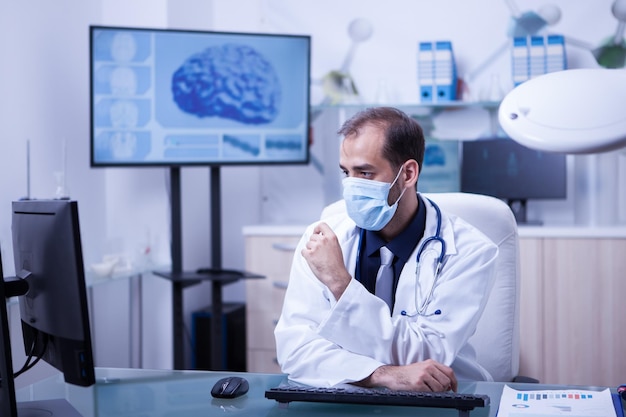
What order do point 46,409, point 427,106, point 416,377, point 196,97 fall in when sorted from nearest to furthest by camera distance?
1. point 46,409
2. point 416,377
3. point 196,97
4. point 427,106

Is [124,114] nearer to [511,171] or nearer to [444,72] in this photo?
[444,72]

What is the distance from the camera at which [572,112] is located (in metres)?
1.11

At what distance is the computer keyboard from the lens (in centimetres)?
130

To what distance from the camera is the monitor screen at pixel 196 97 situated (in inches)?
121

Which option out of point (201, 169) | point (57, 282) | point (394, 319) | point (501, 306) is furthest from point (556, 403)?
point (201, 169)

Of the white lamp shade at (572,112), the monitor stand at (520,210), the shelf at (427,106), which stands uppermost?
the shelf at (427,106)

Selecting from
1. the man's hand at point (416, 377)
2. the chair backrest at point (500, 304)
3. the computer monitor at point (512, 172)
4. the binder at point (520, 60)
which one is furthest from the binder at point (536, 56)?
the man's hand at point (416, 377)

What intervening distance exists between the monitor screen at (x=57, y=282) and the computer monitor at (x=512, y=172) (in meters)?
2.64

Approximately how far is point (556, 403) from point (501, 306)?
0.59m

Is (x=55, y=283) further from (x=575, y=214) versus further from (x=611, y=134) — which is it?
(x=575, y=214)

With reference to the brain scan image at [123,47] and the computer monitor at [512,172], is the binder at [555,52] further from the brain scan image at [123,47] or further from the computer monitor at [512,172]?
the brain scan image at [123,47]

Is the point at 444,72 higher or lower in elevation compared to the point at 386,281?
higher

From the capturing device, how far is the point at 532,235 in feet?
10.8

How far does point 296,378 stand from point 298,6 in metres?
2.80
